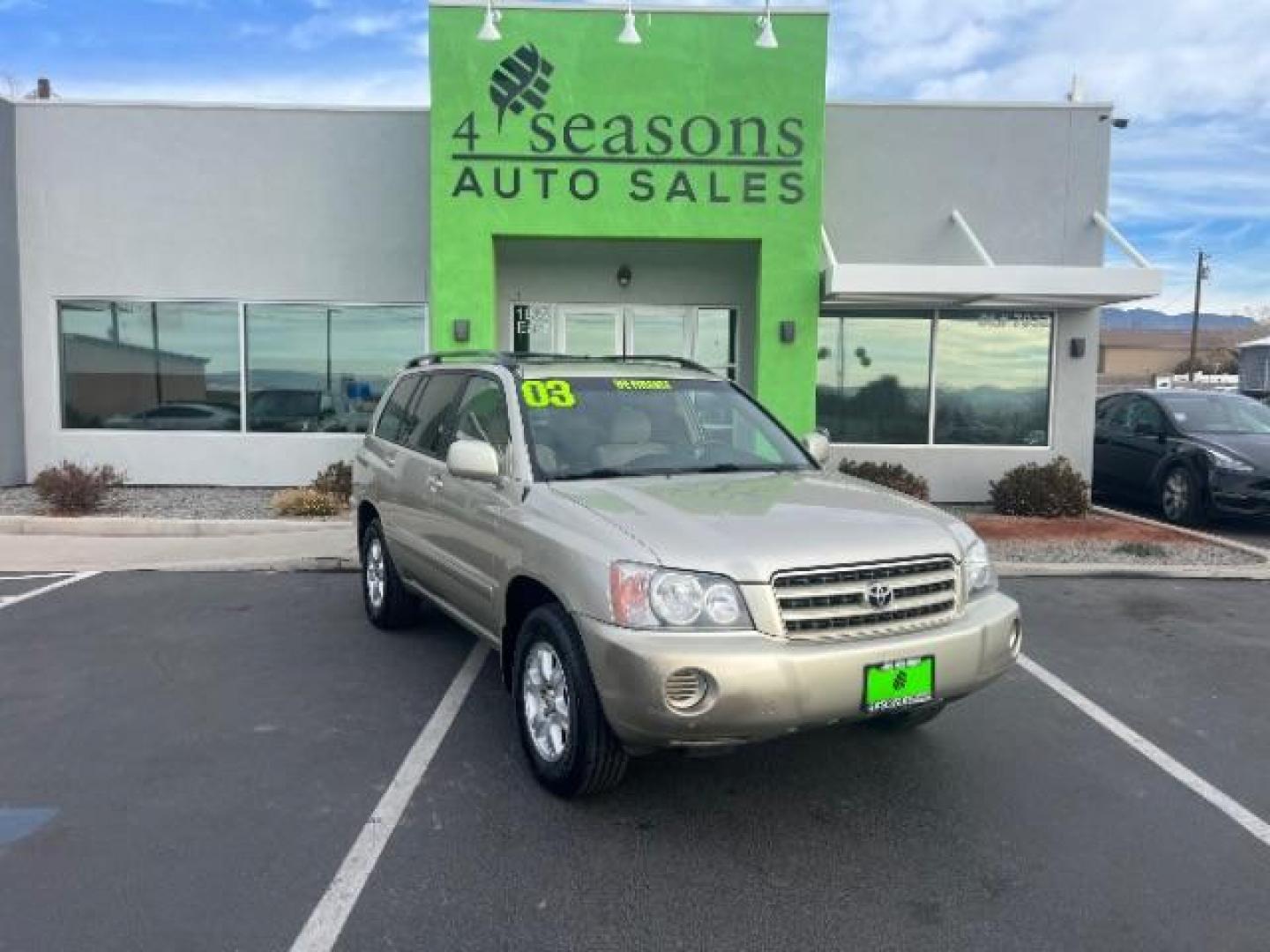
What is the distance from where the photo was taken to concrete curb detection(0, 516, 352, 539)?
10.1 meters

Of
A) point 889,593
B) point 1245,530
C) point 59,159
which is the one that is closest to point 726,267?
point 1245,530

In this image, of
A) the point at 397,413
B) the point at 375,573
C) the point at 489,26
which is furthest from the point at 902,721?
the point at 489,26

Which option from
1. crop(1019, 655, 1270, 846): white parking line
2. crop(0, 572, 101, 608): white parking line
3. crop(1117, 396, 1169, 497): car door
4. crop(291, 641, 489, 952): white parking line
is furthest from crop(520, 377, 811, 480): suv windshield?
crop(1117, 396, 1169, 497): car door

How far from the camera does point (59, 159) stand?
40.4ft

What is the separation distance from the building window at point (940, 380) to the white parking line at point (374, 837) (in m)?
8.05

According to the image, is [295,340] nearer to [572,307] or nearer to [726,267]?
[572,307]

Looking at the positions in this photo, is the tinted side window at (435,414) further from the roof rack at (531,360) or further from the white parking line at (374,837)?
the white parking line at (374,837)

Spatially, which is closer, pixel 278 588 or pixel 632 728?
pixel 632 728

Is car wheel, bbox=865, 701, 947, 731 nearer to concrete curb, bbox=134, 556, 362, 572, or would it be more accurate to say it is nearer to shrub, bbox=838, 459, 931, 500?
concrete curb, bbox=134, 556, 362, 572

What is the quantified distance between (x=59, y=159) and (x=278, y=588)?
7717mm

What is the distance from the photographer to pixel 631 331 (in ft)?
42.0

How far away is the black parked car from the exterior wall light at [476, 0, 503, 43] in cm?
921

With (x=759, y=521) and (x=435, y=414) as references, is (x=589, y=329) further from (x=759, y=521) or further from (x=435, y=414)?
(x=759, y=521)

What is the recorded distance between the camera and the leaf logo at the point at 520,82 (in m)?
10.8
